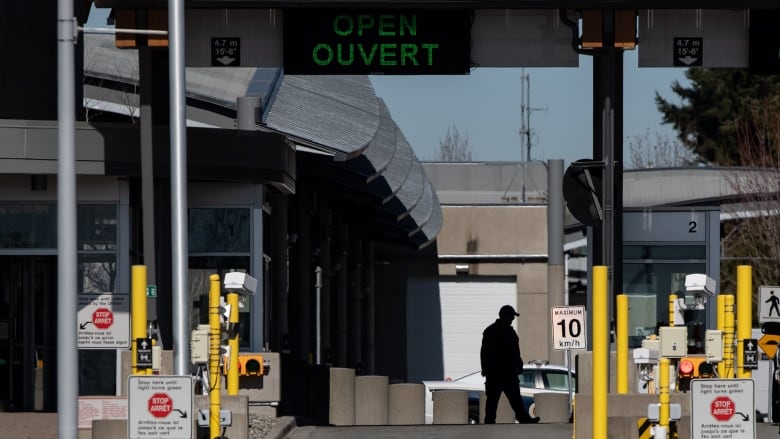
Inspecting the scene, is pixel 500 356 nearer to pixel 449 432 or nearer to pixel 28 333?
pixel 449 432

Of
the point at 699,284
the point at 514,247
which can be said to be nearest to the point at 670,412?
the point at 699,284

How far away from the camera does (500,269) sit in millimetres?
59219

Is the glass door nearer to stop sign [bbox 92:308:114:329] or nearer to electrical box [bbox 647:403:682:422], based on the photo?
stop sign [bbox 92:308:114:329]

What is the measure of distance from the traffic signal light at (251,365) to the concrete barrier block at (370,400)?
12.9ft

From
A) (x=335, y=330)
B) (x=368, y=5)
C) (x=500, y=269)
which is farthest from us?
(x=500, y=269)

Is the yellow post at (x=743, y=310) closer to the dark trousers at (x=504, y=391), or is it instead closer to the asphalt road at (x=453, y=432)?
the asphalt road at (x=453, y=432)

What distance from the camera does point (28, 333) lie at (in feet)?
88.1

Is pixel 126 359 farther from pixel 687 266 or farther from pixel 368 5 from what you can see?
pixel 687 266

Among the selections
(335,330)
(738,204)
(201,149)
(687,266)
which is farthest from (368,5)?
(738,204)

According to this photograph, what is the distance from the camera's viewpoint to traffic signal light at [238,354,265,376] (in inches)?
900

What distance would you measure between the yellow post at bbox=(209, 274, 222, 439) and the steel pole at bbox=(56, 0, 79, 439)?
132 cm

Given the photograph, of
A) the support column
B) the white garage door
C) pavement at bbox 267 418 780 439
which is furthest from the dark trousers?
the white garage door

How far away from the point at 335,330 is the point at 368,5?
27.8 meters

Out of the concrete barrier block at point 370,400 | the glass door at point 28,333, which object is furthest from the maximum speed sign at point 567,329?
the glass door at point 28,333
